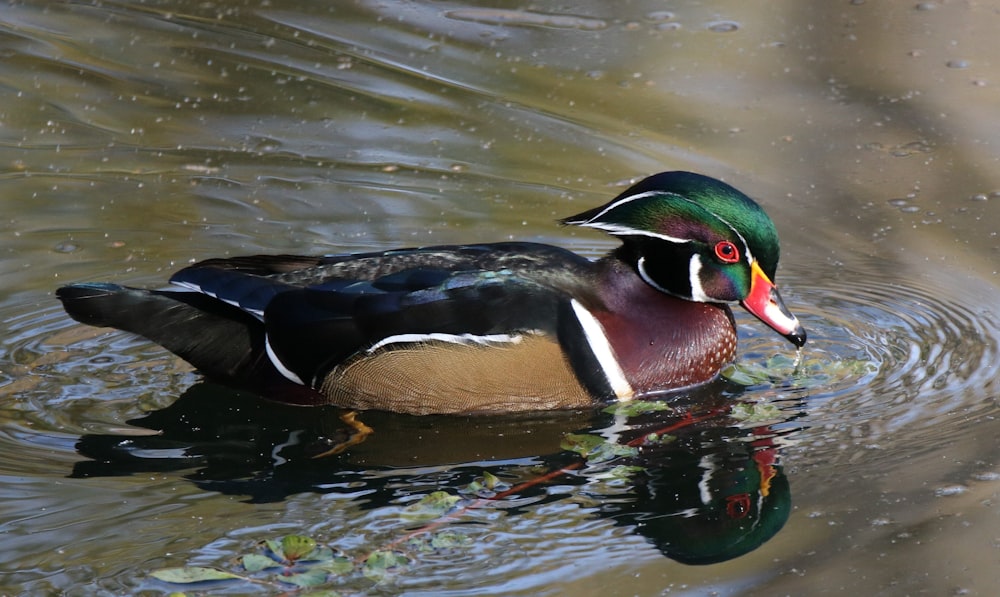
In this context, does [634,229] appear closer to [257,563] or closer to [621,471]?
[621,471]

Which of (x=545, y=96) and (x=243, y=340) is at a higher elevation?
(x=545, y=96)

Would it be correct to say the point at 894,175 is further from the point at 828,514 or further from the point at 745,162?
the point at 828,514

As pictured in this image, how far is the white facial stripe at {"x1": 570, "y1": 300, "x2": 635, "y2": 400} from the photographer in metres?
5.59

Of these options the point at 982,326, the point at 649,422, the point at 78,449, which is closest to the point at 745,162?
the point at 982,326

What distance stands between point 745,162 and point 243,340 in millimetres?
3539

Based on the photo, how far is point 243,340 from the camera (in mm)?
5695

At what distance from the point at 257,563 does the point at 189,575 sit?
215 millimetres

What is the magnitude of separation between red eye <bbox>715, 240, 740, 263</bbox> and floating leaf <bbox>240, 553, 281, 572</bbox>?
95.0 inches

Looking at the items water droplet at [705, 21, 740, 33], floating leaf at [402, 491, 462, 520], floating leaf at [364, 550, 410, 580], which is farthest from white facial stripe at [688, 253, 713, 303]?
water droplet at [705, 21, 740, 33]

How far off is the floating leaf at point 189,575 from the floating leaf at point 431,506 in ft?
2.28

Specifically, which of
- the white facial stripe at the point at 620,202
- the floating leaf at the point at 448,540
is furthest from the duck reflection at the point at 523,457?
the white facial stripe at the point at 620,202

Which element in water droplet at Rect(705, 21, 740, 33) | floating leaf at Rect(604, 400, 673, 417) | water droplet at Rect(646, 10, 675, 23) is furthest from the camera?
water droplet at Rect(646, 10, 675, 23)

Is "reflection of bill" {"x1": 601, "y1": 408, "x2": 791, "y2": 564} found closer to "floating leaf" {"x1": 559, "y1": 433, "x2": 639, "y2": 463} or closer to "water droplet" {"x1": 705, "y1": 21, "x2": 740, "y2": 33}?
"floating leaf" {"x1": 559, "y1": 433, "x2": 639, "y2": 463}

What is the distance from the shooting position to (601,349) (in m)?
5.62
